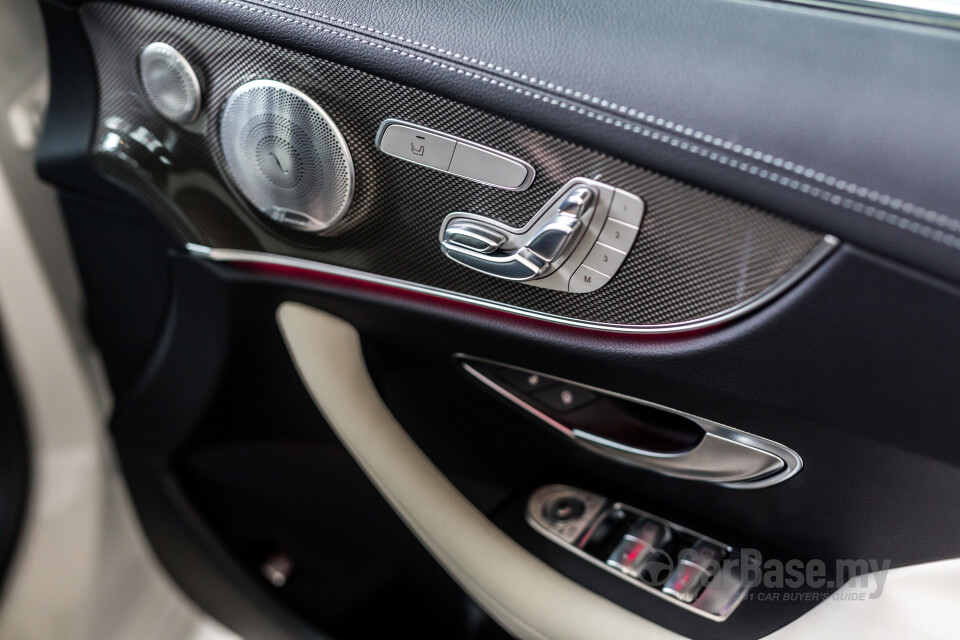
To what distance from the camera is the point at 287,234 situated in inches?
33.6

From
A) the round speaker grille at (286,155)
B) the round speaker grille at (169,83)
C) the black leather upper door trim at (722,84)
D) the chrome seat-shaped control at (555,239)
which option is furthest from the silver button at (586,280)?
the round speaker grille at (169,83)

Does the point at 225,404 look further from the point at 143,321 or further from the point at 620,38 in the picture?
the point at 620,38

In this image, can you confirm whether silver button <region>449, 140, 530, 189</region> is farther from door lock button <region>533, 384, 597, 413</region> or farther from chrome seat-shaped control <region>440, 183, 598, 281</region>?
door lock button <region>533, 384, 597, 413</region>

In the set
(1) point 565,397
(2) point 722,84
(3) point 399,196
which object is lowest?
(1) point 565,397

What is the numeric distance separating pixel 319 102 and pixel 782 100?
382 mm

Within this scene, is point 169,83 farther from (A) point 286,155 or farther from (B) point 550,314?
(B) point 550,314

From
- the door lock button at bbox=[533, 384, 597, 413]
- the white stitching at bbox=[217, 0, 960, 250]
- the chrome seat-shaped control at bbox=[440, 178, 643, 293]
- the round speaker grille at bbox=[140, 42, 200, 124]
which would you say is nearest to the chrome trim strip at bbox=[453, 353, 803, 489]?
the door lock button at bbox=[533, 384, 597, 413]

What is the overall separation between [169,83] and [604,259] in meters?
0.44

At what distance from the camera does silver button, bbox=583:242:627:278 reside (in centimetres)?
71

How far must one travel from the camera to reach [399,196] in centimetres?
78

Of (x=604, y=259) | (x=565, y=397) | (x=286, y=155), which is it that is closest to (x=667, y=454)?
(x=565, y=397)

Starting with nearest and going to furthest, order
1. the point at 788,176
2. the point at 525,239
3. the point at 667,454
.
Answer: the point at 788,176
the point at 525,239
the point at 667,454

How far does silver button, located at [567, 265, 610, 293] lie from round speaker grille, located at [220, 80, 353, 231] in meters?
0.22

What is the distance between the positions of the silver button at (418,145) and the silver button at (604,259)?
143 mm
